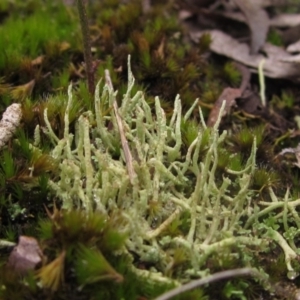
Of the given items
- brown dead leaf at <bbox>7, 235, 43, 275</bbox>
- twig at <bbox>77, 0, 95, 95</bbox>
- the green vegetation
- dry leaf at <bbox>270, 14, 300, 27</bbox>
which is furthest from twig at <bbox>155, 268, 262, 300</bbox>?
dry leaf at <bbox>270, 14, 300, 27</bbox>

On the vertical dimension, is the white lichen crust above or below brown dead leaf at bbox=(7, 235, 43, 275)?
above

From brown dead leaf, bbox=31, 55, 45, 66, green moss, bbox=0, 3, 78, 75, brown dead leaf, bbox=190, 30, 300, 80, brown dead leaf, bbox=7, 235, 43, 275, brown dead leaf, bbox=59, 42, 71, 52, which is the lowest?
brown dead leaf, bbox=190, 30, 300, 80

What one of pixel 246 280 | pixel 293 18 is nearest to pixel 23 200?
pixel 246 280

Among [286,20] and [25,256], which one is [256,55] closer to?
[286,20]

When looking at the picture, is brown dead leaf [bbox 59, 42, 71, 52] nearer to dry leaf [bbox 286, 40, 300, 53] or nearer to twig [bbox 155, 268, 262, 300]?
dry leaf [bbox 286, 40, 300, 53]

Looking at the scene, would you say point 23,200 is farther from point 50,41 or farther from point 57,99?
point 50,41

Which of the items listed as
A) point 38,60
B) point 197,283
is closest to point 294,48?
point 38,60
